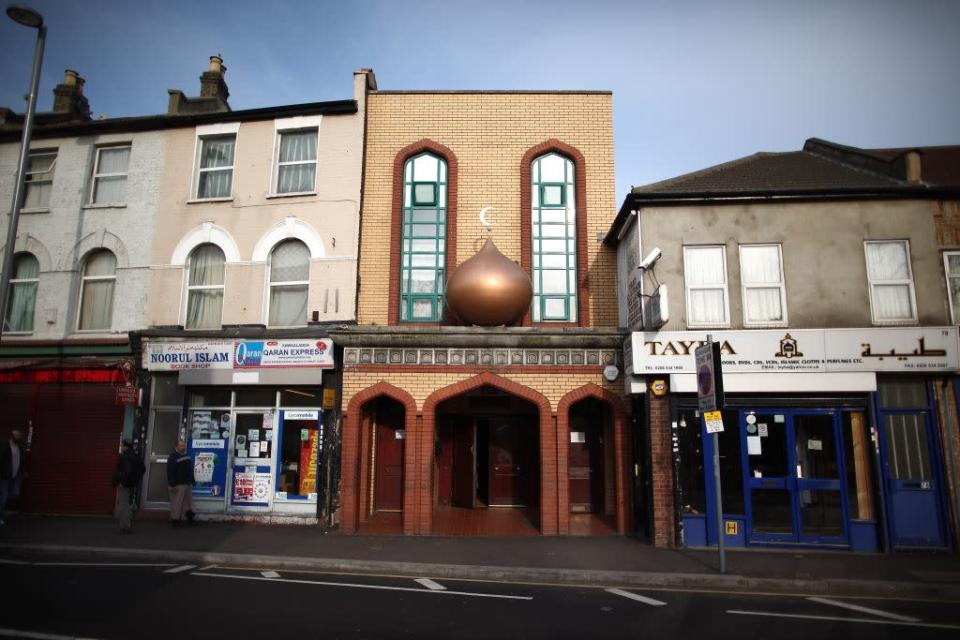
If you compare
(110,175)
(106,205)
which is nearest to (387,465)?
(106,205)

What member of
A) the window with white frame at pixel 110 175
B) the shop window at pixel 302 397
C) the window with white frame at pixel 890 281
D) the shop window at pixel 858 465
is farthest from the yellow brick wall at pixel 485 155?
the window with white frame at pixel 110 175

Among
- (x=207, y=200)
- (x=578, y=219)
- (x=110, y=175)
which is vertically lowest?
(x=578, y=219)

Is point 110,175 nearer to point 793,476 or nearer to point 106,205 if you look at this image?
point 106,205

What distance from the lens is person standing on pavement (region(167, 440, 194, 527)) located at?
1213 centimetres

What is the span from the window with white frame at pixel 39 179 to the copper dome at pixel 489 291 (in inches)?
454

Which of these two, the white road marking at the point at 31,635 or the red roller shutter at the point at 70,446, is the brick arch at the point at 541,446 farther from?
the red roller shutter at the point at 70,446

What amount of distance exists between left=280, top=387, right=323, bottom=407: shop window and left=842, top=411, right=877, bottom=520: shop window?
10.6 metres

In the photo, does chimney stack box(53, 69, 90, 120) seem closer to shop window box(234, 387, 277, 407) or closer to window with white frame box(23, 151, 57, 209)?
window with white frame box(23, 151, 57, 209)

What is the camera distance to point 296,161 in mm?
14359

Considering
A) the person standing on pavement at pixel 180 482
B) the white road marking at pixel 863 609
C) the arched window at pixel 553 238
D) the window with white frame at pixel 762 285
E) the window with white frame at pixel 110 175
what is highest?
the window with white frame at pixel 110 175

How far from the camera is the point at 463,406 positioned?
14.7m

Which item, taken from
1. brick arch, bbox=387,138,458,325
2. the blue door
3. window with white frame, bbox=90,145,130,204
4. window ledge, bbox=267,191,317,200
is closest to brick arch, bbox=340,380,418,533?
brick arch, bbox=387,138,458,325

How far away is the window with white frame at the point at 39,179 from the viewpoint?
15.2m

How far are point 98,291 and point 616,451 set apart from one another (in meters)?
13.2
